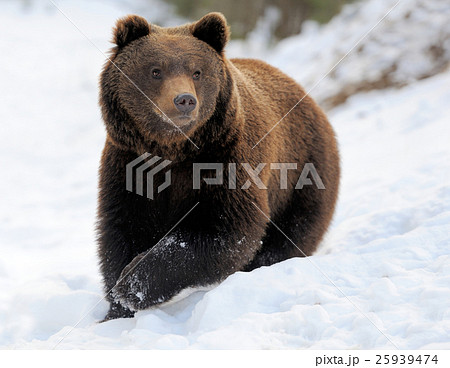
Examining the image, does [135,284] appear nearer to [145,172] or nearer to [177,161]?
[145,172]

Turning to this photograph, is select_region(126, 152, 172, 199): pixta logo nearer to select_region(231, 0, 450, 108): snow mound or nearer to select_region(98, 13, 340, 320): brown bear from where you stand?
select_region(98, 13, 340, 320): brown bear

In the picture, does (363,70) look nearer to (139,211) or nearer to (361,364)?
(139,211)

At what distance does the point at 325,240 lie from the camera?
5.95m

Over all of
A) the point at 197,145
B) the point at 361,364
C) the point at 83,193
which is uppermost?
the point at 197,145

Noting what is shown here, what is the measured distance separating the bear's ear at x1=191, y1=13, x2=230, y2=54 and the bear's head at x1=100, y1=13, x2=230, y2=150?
23mm

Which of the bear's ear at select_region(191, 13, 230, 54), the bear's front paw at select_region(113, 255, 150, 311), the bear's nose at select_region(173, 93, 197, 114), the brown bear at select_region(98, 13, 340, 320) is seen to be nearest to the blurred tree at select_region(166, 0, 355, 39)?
the bear's ear at select_region(191, 13, 230, 54)

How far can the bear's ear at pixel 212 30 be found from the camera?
4.81 metres

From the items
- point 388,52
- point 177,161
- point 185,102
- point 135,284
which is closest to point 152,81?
point 185,102

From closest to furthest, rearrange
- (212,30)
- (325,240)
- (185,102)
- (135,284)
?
(185,102), (135,284), (212,30), (325,240)

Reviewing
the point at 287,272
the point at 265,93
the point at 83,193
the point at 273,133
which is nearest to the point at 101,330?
the point at 287,272

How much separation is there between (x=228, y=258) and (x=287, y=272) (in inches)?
21.4

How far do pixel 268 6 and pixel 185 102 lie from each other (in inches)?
712

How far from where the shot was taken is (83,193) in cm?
1021

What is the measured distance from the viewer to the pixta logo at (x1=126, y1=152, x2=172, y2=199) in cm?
471
